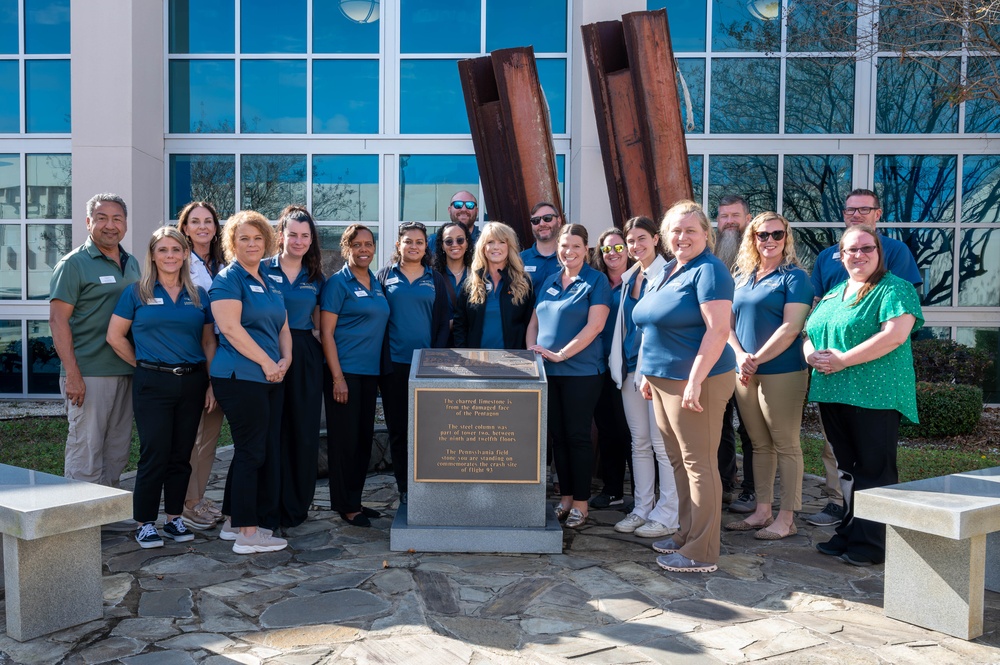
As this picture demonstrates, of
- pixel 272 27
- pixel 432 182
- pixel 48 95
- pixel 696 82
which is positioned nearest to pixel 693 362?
pixel 432 182

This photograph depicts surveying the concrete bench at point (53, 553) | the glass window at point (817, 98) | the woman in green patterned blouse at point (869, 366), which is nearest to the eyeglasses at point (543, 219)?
the woman in green patterned blouse at point (869, 366)

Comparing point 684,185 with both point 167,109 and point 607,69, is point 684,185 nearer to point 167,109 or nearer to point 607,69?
point 607,69

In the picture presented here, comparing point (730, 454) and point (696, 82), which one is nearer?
point (730, 454)

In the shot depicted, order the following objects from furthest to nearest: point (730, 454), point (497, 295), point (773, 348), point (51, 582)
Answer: point (730, 454)
point (497, 295)
point (773, 348)
point (51, 582)

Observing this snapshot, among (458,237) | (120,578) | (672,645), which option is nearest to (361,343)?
(458,237)

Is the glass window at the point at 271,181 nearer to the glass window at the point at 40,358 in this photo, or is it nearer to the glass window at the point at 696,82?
the glass window at the point at 40,358

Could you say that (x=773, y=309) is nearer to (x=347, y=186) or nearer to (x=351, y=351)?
(x=351, y=351)

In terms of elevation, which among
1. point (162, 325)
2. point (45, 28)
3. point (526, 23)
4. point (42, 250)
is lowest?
point (162, 325)

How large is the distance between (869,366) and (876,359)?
0.05m

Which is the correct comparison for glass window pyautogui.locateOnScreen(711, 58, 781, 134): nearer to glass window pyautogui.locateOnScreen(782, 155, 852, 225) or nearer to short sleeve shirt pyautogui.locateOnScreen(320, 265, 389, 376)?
glass window pyautogui.locateOnScreen(782, 155, 852, 225)

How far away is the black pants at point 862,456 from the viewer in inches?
171

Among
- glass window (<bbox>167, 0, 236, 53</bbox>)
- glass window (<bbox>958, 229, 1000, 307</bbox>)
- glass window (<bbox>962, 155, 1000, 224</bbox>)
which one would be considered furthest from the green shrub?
glass window (<bbox>167, 0, 236, 53</bbox>)

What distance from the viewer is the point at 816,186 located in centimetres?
1058

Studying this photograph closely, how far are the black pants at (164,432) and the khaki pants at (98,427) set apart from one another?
227 mm
